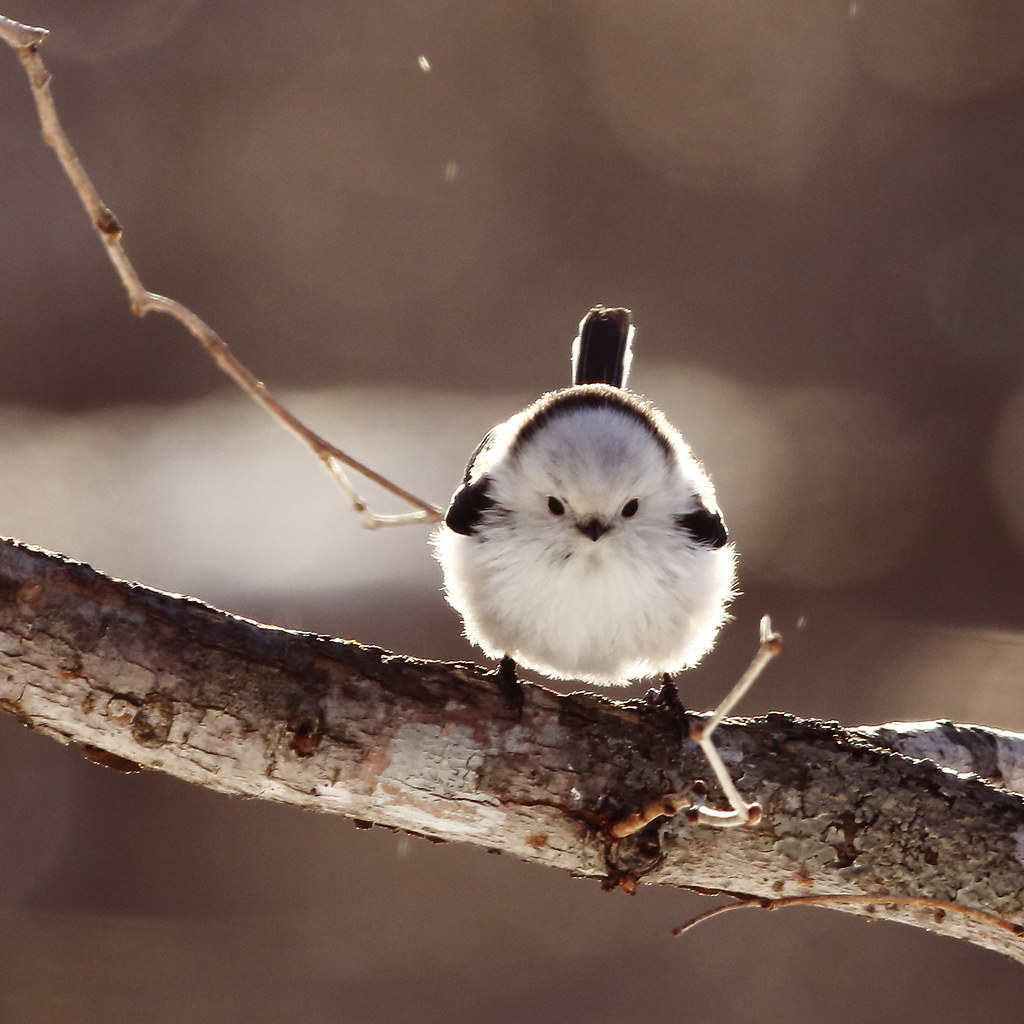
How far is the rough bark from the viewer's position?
1.77 m

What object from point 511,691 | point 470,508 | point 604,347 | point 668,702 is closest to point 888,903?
point 668,702

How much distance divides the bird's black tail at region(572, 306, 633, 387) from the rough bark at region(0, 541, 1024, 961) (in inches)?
51.6

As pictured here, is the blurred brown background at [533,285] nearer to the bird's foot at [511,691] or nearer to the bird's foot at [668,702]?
the bird's foot at [668,702]

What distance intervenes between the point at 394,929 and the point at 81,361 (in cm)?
311

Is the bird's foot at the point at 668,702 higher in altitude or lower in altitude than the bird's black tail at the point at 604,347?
lower

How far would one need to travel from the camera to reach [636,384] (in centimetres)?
566

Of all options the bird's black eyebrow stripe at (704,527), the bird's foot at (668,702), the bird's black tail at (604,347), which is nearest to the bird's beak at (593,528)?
the bird's black eyebrow stripe at (704,527)

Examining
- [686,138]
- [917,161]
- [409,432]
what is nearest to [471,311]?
[409,432]

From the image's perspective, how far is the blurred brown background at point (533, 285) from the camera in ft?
16.9

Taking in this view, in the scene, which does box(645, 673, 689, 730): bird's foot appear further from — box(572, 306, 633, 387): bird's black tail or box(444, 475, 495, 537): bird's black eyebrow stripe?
box(572, 306, 633, 387): bird's black tail

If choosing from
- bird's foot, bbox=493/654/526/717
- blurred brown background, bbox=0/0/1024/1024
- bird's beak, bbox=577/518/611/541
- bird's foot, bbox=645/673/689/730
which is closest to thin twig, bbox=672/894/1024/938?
bird's foot, bbox=645/673/689/730

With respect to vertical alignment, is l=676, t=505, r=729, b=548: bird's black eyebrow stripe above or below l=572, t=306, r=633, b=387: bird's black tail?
below

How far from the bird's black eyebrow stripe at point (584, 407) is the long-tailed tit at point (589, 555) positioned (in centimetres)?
1

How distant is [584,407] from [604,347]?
0.56m
